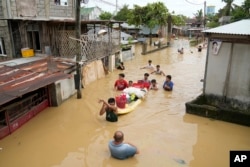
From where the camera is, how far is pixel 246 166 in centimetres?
533

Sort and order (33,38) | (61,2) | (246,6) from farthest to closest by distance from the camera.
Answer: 1. (246,6)
2. (61,2)
3. (33,38)

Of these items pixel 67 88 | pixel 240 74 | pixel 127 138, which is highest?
pixel 240 74

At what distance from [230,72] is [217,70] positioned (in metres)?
0.51

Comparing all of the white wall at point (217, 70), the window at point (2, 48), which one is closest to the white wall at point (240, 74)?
the white wall at point (217, 70)

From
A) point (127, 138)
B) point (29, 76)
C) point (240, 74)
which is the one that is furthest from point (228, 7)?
point (29, 76)

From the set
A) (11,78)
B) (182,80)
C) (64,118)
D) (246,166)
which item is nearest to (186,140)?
(246,166)

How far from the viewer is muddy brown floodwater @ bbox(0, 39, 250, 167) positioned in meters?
6.60

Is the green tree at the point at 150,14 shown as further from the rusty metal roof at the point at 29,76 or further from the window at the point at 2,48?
the rusty metal roof at the point at 29,76

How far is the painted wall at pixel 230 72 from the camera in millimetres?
8562

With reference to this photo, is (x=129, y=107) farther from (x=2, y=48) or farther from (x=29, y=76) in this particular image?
(x=2, y=48)

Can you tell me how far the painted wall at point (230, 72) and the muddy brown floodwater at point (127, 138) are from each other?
1305 mm

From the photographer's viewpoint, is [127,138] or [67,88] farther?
[67,88]

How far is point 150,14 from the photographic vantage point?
3184 cm

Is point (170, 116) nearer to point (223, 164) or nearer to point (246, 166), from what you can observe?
point (223, 164)
